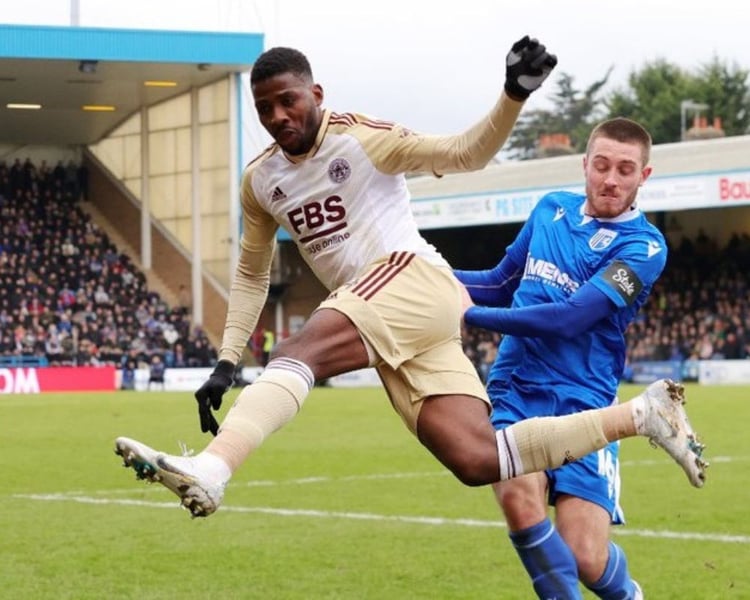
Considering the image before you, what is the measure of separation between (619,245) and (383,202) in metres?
1.02

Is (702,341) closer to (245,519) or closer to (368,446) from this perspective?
(368,446)

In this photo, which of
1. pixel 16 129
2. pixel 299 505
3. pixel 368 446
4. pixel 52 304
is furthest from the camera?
pixel 16 129

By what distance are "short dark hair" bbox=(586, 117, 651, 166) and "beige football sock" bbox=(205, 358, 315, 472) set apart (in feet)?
5.50

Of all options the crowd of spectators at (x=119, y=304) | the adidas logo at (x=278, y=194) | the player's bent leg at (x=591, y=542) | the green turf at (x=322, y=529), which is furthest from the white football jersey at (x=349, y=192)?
the crowd of spectators at (x=119, y=304)

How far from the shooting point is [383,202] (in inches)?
254

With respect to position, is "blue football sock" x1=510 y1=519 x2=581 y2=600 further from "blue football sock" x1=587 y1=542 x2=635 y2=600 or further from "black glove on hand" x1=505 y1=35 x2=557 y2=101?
"black glove on hand" x1=505 y1=35 x2=557 y2=101

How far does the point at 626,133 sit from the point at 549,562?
5.92ft

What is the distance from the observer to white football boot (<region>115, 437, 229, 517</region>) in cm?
531

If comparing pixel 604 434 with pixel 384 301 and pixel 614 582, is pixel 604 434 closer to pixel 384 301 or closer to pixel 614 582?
pixel 614 582

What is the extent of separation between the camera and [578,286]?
21.6ft

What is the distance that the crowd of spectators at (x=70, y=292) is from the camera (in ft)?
140

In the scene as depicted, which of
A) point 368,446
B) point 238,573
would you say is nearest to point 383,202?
A: point 238,573

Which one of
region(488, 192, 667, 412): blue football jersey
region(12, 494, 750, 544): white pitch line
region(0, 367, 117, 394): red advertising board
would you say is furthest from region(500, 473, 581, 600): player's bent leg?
region(0, 367, 117, 394): red advertising board

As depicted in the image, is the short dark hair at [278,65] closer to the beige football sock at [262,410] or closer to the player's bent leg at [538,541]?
the beige football sock at [262,410]
